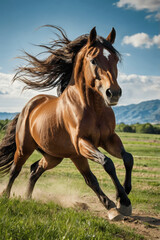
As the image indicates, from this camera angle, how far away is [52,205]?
4.03 metres

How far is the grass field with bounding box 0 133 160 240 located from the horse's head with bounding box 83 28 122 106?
58.7 inches

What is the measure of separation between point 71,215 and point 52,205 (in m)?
0.82

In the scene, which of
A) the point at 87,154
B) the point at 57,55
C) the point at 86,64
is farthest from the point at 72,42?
the point at 87,154

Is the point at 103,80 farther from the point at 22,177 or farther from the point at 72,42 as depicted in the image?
the point at 22,177

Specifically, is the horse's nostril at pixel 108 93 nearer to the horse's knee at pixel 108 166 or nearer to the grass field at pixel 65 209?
the horse's knee at pixel 108 166

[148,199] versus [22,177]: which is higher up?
[148,199]

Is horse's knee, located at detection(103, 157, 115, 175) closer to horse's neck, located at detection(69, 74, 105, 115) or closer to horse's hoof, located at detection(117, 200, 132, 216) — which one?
horse's hoof, located at detection(117, 200, 132, 216)

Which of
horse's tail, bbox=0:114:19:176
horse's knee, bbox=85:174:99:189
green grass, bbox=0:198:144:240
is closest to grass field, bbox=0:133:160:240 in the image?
green grass, bbox=0:198:144:240


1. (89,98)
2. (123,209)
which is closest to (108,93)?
(89,98)

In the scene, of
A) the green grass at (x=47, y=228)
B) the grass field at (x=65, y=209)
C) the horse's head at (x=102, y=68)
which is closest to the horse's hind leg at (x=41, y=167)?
the grass field at (x=65, y=209)

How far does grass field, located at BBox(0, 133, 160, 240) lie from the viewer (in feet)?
8.05

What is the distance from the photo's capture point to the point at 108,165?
10.8ft

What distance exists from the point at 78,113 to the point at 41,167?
75.7 inches

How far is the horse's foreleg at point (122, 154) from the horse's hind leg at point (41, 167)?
1604mm
